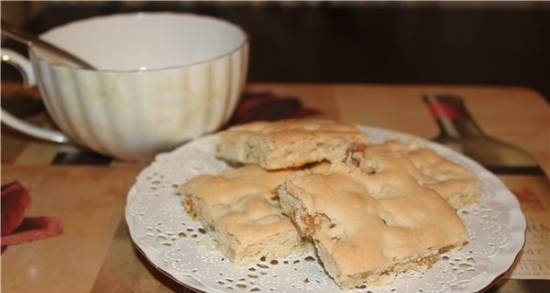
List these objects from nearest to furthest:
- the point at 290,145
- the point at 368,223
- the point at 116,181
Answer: the point at 368,223
the point at 290,145
the point at 116,181

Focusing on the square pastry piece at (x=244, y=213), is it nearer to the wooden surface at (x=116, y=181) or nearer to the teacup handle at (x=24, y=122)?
the wooden surface at (x=116, y=181)

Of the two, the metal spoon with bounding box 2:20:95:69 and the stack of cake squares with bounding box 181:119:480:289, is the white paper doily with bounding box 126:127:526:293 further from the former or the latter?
the metal spoon with bounding box 2:20:95:69

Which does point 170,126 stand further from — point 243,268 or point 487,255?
point 487,255

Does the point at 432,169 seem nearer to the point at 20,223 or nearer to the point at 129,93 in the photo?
the point at 129,93

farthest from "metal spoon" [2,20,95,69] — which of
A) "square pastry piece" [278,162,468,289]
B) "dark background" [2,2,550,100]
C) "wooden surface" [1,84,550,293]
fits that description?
"dark background" [2,2,550,100]

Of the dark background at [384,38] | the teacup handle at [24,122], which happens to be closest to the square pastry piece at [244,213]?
the teacup handle at [24,122]

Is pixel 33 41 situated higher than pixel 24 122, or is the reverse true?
pixel 33 41

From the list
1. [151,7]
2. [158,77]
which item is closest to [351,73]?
[151,7]

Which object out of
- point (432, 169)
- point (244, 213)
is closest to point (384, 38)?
point (432, 169)

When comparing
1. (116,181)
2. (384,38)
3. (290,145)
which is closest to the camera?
(290,145)
